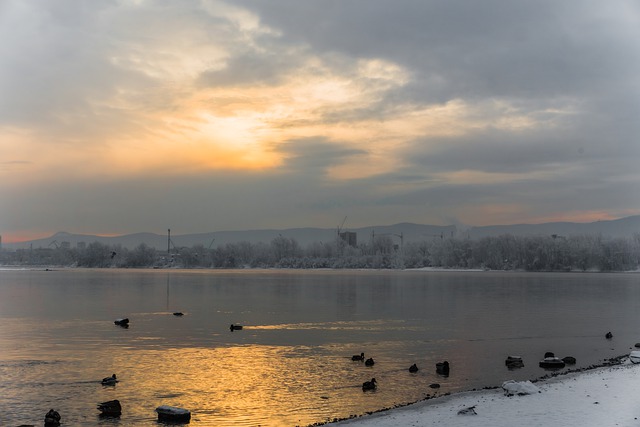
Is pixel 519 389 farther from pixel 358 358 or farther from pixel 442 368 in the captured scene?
pixel 358 358

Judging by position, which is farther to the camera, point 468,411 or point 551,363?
point 551,363

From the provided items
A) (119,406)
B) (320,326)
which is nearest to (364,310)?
(320,326)

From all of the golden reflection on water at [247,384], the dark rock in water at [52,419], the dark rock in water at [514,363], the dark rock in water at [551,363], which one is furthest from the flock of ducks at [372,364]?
the dark rock in water at [52,419]

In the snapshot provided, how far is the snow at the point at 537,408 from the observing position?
66.5ft

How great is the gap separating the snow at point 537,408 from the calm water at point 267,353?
2416 mm

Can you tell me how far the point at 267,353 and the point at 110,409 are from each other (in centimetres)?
1623

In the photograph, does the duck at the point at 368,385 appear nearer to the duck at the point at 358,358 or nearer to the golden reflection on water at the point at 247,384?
the golden reflection on water at the point at 247,384

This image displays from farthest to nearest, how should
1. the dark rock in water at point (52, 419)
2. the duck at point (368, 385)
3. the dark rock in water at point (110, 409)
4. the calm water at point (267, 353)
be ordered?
the duck at point (368, 385) < the calm water at point (267, 353) < the dark rock in water at point (110, 409) < the dark rock in water at point (52, 419)

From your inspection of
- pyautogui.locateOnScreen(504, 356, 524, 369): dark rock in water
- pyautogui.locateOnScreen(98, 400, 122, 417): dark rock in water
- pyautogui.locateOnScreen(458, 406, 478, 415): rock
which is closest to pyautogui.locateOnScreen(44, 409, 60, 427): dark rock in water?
pyautogui.locateOnScreen(98, 400, 122, 417): dark rock in water

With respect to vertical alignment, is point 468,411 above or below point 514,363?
above

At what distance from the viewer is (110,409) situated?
23641 millimetres

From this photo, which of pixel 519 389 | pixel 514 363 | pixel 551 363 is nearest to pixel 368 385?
pixel 519 389

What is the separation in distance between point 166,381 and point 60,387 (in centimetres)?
481

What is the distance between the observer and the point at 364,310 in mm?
71188
